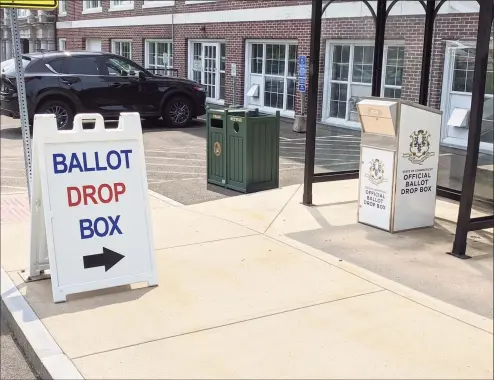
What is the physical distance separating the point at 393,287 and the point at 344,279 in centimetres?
39

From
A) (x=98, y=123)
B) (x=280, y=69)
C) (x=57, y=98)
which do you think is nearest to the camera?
(x=98, y=123)

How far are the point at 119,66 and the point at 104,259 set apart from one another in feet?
33.0

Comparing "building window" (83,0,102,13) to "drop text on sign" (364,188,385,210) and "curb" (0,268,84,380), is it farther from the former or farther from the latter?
"curb" (0,268,84,380)

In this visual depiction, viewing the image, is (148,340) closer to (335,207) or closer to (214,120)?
(335,207)

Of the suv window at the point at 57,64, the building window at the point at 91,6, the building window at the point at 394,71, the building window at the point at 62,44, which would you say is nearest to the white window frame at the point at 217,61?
the suv window at the point at 57,64

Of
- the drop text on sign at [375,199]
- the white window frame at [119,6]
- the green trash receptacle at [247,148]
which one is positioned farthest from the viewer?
the white window frame at [119,6]

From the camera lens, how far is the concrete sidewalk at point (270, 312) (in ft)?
11.5

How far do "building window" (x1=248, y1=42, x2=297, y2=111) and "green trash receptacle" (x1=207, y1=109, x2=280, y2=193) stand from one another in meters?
8.49

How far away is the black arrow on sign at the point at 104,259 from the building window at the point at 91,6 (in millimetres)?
25002

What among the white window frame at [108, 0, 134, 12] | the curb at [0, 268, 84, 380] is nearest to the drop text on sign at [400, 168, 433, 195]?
the curb at [0, 268, 84, 380]

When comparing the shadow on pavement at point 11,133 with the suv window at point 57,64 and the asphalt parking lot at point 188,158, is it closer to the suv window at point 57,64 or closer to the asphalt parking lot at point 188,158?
the asphalt parking lot at point 188,158

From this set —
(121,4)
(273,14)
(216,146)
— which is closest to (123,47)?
(121,4)

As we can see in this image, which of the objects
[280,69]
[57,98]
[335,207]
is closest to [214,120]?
[335,207]

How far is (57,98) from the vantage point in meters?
13.0
